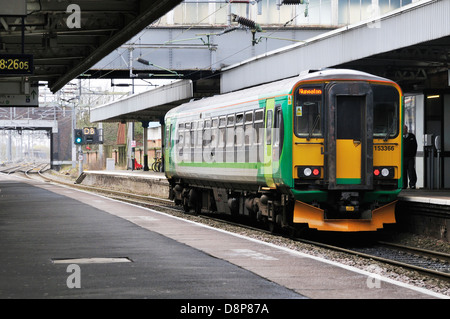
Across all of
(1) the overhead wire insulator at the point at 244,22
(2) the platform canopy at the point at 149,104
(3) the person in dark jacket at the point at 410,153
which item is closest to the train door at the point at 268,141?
(3) the person in dark jacket at the point at 410,153

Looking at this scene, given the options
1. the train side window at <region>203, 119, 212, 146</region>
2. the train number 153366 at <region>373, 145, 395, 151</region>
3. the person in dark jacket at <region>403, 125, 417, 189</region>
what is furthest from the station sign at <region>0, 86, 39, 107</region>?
the train number 153366 at <region>373, 145, 395, 151</region>

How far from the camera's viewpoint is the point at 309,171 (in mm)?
16328

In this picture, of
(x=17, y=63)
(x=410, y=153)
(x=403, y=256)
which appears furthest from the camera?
(x=17, y=63)

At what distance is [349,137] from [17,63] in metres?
9.65

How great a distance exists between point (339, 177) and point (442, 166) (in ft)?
23.7

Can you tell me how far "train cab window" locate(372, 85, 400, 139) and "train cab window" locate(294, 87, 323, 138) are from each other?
1130 mm

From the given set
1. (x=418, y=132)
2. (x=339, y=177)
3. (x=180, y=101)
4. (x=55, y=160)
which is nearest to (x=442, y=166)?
(x=418, y=132)

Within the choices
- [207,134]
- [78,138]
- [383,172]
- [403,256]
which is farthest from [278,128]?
[78,138]

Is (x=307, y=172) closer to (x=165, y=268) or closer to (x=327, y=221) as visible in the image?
(x=327, y=221)

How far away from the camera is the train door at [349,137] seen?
16.3 metres

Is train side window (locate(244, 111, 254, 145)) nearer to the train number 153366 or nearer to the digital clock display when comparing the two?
the train number 153366

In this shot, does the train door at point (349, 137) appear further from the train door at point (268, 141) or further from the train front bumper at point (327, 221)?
the train door at point (268, 141)

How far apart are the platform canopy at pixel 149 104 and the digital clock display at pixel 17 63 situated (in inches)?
730

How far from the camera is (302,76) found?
1670cm
